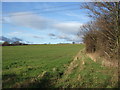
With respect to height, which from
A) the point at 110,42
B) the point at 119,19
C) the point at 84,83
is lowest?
the point at 84,83

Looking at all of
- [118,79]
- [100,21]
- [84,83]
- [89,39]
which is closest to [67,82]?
[84,83]

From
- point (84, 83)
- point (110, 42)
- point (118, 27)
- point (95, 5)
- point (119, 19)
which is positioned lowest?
point (84, 83)

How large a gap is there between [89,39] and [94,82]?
15.6 meters

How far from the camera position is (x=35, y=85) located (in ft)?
17.5

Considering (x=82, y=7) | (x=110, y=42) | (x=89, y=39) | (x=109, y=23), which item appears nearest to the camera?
(x=109, y=23)

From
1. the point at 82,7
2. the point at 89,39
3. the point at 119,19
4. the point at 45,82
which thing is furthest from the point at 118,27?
the point at 89,39

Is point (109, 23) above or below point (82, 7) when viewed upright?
below

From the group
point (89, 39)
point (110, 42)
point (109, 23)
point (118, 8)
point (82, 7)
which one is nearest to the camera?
point (118, 8)

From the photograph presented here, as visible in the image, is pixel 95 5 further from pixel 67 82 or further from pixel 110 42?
pixel 67 82

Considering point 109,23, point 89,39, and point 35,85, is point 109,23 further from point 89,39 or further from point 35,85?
point 89,39

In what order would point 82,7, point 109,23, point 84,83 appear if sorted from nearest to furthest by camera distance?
point 84,83
point 109,23
point 82,7

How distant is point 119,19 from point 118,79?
447 centimetres

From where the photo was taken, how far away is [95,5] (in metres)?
8.63

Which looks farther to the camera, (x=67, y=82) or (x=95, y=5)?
(x=95, y=5)
